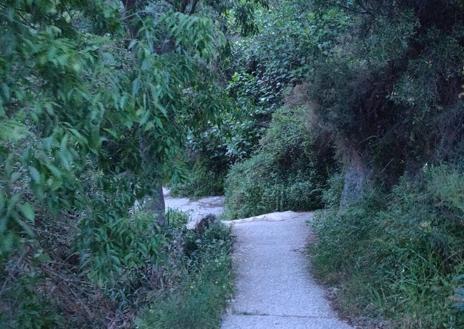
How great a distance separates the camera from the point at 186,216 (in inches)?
493

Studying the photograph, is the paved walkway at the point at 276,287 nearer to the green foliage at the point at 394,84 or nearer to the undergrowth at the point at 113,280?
the undergrowth at the point at 113,280

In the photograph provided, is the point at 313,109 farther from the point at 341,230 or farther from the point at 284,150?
the point at 284,150

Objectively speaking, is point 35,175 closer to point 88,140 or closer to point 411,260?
point 88,140

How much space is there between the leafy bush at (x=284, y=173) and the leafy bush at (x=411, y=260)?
244 inches

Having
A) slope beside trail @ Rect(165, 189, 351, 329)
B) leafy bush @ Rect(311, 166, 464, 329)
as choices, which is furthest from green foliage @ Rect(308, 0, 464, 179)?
slope beside trail @ Rect(165, 189, 351, 329)

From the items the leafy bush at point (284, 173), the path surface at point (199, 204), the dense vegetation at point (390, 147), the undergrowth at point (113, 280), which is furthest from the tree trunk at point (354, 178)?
the path surface at point (199, 204)

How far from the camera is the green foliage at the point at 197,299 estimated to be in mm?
6164

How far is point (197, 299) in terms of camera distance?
6.44 metres

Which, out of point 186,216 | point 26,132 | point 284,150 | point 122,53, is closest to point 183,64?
point 122,53

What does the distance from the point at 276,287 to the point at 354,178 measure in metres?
3.90

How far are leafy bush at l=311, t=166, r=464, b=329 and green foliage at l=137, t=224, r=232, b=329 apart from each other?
50.2 inches

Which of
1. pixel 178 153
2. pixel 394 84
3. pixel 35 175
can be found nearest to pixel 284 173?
pixel 394 84

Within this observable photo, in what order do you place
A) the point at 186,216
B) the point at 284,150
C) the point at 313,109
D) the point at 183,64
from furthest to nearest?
the point at 284,150 → the point at 186,216 → the point at 313,109 → the point at 183,64

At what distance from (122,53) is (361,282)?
359 cm
